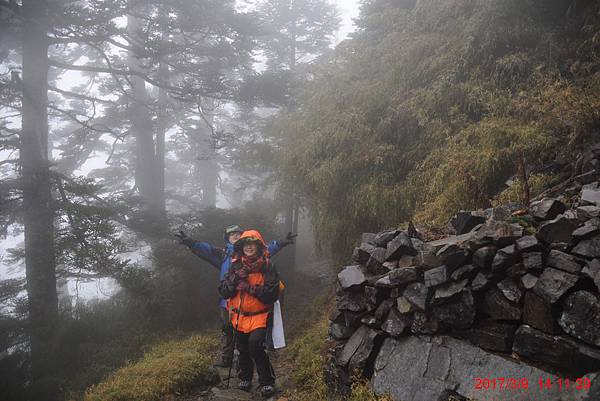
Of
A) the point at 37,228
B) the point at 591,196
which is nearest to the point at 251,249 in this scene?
the point at 591,196

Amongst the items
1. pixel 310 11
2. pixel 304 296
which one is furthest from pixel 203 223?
pixel 310 11

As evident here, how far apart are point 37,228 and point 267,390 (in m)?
8.38

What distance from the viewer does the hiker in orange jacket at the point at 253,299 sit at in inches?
221

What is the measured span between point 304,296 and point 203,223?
4.69 m

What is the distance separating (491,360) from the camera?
3.71m

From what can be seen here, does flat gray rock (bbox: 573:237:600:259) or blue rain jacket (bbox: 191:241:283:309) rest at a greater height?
flat gray rock (bbox: 573:237:600:259)

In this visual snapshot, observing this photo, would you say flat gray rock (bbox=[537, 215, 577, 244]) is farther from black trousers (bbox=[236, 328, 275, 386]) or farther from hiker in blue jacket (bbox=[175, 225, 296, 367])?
hiker in blue jacket (bbox=[175, 225, 296, 367])

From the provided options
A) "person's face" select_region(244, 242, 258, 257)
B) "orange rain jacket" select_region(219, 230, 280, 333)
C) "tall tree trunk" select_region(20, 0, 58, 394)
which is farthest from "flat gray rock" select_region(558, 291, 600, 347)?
"tall tree trunk" select_region(20, 0, 58, 394)

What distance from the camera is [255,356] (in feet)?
18.4

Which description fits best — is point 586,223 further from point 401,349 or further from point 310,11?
point 310,11

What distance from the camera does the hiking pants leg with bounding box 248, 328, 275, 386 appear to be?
557cm

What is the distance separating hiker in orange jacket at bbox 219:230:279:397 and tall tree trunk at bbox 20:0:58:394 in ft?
19.8
